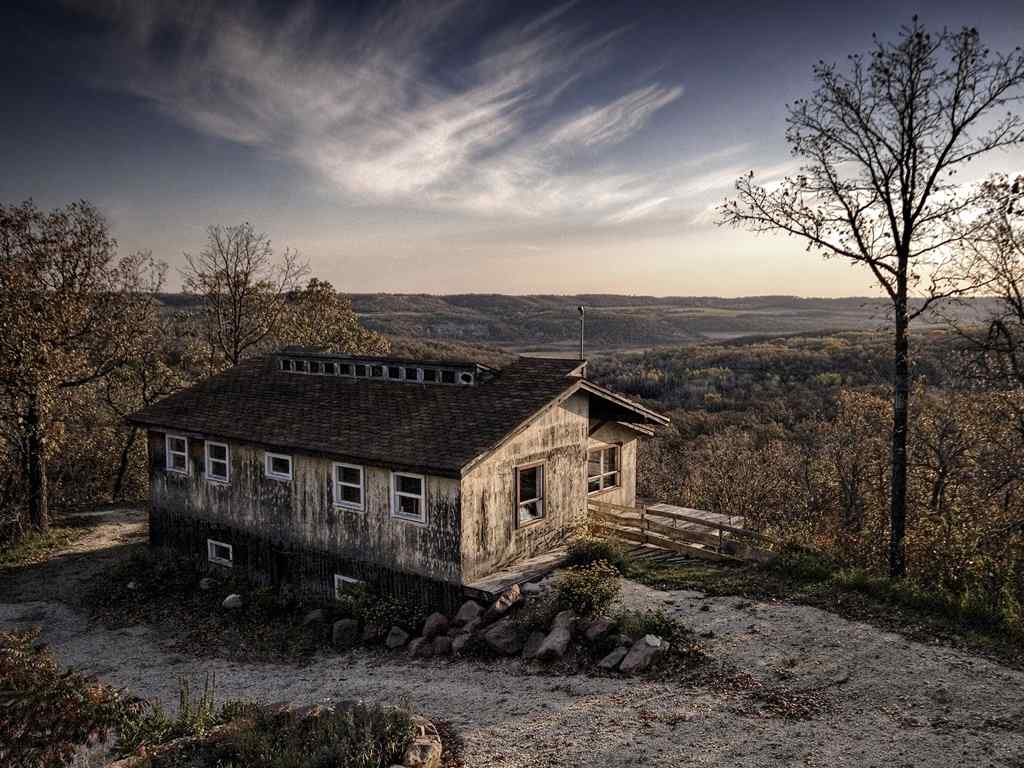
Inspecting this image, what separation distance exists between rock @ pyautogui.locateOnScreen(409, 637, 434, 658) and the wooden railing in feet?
20.1

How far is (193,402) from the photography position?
22.7 metres

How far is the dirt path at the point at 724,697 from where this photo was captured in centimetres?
925

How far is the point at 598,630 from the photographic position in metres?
13.1

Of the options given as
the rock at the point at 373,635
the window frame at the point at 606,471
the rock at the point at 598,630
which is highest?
the window frame at the point at 606,471

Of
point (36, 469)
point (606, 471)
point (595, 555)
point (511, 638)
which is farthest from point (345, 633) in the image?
point (36, 469)

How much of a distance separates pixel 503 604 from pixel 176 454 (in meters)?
13.5

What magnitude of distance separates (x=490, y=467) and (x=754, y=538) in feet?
24.4

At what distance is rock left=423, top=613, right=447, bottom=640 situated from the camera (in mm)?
14766

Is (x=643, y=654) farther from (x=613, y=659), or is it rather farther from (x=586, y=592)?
(x=586, y=592)

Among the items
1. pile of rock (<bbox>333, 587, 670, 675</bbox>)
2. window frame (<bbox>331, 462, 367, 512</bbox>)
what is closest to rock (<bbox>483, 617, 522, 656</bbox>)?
pile of rock (<bbox>333, 587, 670, 675</bbox>)

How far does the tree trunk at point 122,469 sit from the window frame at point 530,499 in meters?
24.7

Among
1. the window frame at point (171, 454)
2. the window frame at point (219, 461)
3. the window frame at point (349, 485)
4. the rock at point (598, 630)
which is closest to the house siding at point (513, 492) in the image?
the window frame at point (349, 485)

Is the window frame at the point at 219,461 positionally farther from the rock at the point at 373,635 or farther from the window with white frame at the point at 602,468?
the window with white frame at the point at 602,468

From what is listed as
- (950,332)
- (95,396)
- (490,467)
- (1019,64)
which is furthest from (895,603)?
(95,396)
